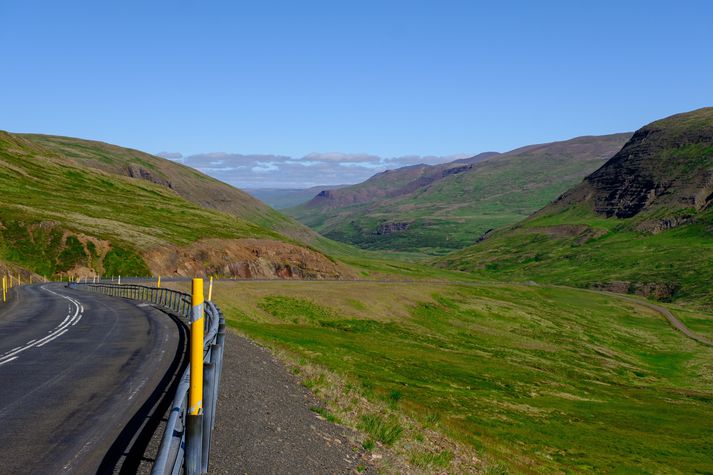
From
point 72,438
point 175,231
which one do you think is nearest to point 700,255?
point 175,231

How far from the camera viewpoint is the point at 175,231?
12744cm

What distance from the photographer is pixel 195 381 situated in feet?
25.9

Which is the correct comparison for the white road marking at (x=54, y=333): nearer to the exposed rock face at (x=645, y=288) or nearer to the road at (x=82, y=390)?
the road at (x=82, y=390)

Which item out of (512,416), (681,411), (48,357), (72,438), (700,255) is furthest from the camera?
(700,255)

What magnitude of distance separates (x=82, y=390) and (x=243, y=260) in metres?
103

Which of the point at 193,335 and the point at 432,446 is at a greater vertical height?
the point at 193,335

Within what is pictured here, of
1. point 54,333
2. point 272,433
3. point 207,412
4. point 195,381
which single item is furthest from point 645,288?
point 195,381

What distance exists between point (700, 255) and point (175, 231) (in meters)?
166

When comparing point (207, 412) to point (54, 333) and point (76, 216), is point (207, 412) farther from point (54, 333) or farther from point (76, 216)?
point (76, 216)

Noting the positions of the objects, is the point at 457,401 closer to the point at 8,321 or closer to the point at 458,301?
the point at 8,321

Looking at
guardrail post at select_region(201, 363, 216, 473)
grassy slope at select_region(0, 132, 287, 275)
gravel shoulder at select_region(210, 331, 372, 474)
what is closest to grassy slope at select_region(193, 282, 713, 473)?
gravel shoulder at select_region(210, 331, 372, 474)

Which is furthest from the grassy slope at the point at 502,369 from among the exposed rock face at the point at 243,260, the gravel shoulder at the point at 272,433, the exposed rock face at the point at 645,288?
the exposed rock face at the point at 645,288

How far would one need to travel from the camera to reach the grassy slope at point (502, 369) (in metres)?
30.8

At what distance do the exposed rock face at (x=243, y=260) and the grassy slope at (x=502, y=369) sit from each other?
2792 centimetres
